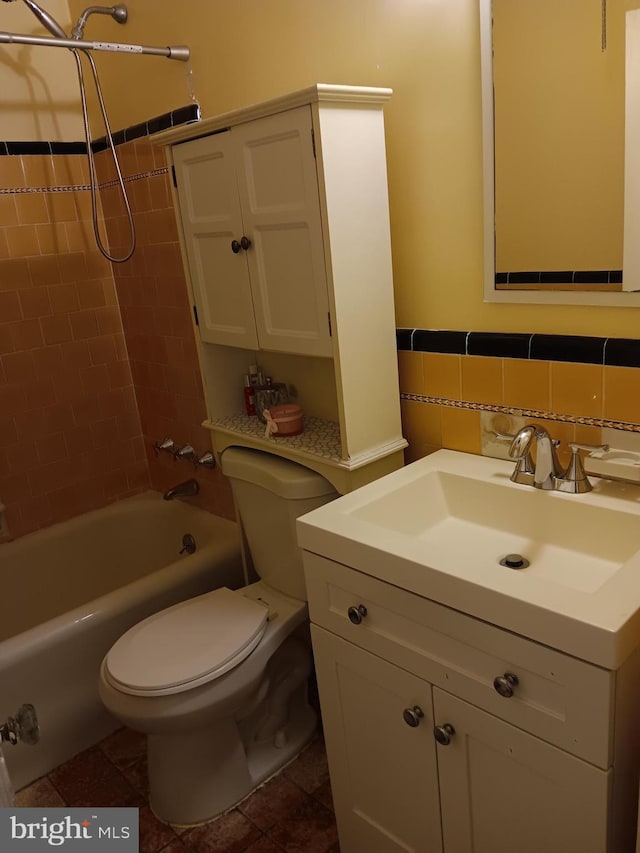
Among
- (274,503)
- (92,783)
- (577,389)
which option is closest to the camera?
(577,389)

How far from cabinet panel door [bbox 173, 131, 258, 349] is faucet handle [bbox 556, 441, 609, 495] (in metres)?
0.83

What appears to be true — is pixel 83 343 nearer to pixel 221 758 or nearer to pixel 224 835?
pixel 221 758

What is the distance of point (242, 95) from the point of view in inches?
77.2

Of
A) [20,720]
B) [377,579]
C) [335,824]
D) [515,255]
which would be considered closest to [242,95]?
[515,255]

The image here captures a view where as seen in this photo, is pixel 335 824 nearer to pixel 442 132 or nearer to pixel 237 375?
pixel 237 375

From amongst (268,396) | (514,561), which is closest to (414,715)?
(514,561)

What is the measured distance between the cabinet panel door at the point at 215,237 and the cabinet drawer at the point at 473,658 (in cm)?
73

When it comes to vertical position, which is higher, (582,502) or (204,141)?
(204,141)

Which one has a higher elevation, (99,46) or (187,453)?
(99,46)

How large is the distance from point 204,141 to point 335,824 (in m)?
1.78

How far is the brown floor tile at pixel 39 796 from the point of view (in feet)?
6.42

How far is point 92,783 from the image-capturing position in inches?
79.8

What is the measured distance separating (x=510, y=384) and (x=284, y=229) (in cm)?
63

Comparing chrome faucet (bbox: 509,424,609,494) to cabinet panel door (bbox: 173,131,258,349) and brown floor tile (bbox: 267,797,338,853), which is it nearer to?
cabinet panel door (bbox: 173,131,258,349)
